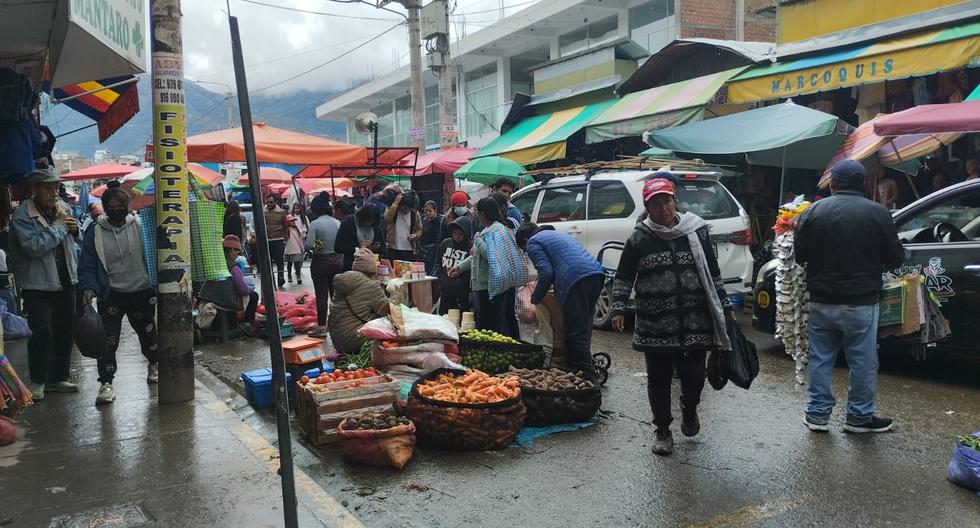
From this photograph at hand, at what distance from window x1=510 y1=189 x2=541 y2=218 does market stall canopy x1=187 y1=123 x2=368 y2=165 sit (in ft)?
9.28

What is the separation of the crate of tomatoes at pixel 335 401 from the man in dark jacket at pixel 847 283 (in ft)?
10.1

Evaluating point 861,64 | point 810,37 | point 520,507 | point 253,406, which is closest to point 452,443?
point 520,507

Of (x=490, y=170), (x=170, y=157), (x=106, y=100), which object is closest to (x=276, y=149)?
(x=106, y=100)

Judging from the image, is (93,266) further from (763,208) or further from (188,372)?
(763,208)

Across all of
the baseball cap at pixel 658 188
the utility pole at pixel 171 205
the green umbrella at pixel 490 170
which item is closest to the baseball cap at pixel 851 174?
the baseball cap at pixel 658 188

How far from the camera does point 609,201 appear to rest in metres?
9.55

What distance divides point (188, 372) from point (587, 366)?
11.2 feet

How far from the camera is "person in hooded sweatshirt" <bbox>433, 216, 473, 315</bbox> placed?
26.9 feet

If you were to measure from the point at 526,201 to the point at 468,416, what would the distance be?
618cm

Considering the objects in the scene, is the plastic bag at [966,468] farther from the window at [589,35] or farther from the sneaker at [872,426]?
the window at [589,35]

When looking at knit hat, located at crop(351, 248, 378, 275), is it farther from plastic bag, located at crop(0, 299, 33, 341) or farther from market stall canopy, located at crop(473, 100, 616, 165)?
market stall canopy, located at crop(473, 100, 616, 165)

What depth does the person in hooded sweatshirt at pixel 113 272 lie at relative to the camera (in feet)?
20.3

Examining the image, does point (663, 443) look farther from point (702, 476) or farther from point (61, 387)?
point (61, 387)

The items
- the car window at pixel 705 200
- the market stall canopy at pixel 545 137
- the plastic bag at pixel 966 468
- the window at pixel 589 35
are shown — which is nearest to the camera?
the plastic bag at pixel 966 468
